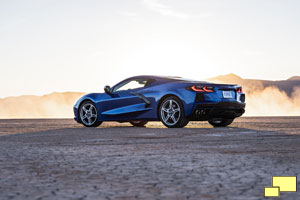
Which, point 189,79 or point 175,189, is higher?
point 189,79

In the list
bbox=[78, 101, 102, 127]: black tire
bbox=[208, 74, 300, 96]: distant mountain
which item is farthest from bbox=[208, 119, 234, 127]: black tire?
bbox=[208, 74, 300, 96]: distant mountain

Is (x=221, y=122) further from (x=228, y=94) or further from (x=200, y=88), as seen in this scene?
(x=200, y=88)

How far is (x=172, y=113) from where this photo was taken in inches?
492

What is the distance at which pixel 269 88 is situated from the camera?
11200 centimetres

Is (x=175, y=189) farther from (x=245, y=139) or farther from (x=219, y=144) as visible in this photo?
(x=245, y=139)

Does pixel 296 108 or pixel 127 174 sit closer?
pixel 127 174

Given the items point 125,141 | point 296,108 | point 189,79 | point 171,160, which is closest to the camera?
point 171,160

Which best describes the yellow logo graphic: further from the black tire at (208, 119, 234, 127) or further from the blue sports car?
the black tire at (208, 119, 234, 127)

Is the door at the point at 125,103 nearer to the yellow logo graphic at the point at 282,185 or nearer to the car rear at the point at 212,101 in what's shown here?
the car rear at the point at 212,101

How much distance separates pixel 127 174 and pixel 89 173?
0.42m

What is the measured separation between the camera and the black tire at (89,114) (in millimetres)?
14164

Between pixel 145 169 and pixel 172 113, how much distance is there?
707 cm

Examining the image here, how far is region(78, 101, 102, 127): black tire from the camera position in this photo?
46.5ft

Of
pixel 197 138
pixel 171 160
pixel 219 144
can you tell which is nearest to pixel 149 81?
pixel 197 138
